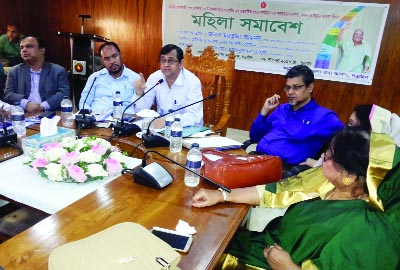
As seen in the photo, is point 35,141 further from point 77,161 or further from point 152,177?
point 152,177

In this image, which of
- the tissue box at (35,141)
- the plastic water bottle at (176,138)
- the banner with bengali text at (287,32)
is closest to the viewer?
the tissue box at (35,141)

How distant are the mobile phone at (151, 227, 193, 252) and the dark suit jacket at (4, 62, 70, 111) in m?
A: 2.23

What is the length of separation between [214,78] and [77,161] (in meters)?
1.59

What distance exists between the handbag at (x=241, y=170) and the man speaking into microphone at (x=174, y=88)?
1.06 meters

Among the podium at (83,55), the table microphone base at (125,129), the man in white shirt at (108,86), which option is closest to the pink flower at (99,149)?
the table microphone base at (125,129)

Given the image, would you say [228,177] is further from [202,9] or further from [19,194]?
[202,9]

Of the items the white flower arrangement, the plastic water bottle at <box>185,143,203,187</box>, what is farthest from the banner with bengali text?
the white flower arrangement

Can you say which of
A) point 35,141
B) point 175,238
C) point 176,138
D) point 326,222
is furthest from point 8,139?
point 326,222

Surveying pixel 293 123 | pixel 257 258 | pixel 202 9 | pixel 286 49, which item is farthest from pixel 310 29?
pixel 257 258

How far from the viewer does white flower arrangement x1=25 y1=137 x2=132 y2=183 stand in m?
1.43

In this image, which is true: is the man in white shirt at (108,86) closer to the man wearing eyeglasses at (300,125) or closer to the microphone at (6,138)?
the microphone at (6,138)

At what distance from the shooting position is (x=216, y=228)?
116cm

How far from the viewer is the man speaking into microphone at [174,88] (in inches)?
102

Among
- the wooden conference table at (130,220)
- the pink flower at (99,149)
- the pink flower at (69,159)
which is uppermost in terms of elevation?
the pink flower at (99,149)
